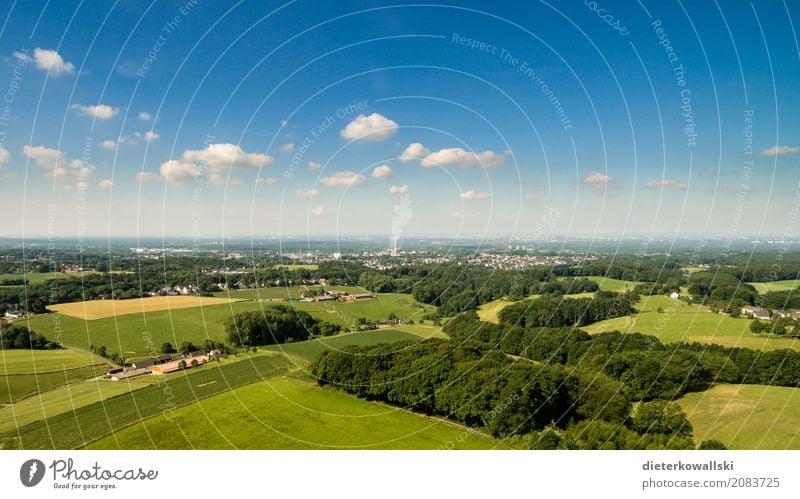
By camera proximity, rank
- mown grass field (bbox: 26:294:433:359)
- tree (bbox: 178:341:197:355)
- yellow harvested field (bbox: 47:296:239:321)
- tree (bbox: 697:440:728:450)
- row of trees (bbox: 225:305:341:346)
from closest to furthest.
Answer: tree (bbox: 697:440:728:450) → mown grass field (bbox: 26:294:433:359) → yellow harvested field (bbox: 47:296:239:321) → tree (bbox: 178:341:197:355) → row of trees (bbox: 225:305:341:346)

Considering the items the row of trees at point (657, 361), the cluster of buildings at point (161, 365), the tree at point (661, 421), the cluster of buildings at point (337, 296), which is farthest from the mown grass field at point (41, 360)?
the tree at point (661, 421)

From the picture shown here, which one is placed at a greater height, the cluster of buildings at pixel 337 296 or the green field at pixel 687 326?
the cluster of buildings at pixel 337 296

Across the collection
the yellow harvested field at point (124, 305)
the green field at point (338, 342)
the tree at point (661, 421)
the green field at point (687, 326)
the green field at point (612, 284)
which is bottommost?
the green field at point (338, 342)

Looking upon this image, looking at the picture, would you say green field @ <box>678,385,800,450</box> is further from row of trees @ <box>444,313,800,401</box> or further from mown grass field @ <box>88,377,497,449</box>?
mown grass field @ <box>88,377,497,449</box>

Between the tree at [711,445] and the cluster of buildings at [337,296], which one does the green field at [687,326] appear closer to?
the tree at [711,445]

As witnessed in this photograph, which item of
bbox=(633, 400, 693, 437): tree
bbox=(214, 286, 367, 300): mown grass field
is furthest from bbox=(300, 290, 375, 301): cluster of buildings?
bbox=(633, 400, 693, 437): tree

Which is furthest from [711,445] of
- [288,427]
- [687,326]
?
[687,326]
